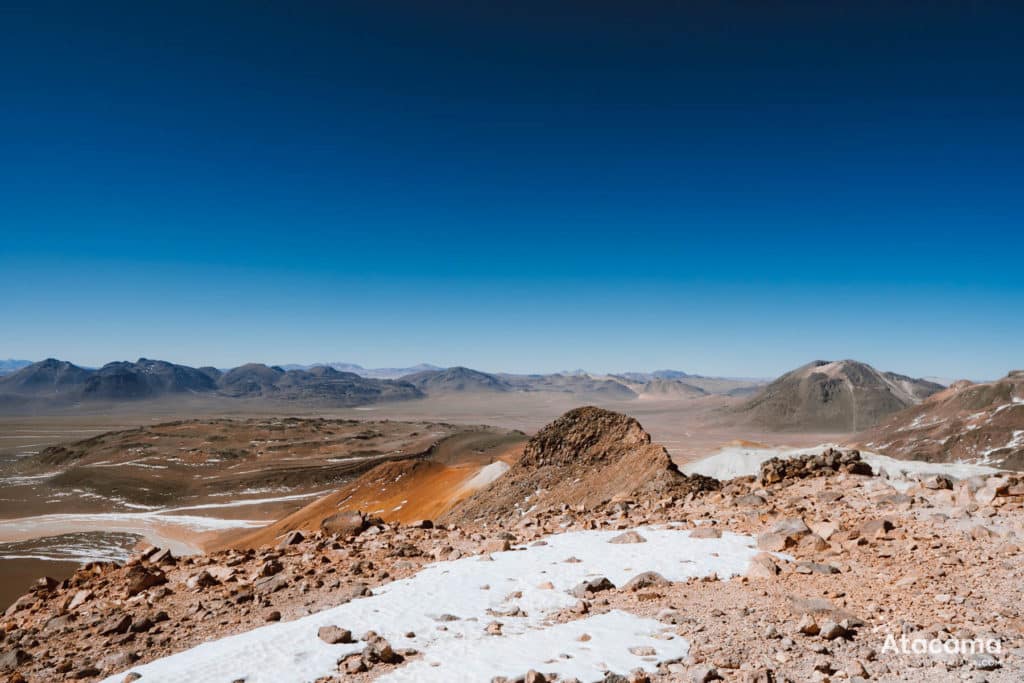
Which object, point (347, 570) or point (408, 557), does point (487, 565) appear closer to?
point (408, 557)

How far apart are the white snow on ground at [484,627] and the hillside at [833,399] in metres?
163

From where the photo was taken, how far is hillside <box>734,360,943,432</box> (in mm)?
155750

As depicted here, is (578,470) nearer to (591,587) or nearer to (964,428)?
(591,587)

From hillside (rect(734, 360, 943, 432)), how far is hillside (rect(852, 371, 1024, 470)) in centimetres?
4355

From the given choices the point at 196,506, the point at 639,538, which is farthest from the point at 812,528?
the point at 196,506

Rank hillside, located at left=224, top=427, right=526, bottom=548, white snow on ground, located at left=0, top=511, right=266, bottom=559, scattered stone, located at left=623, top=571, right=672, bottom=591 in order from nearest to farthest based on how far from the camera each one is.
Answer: scattered stone, located at left=623, top=571, right=672, bottom=591 → hillside, located at left=224, top=427, right=526, bottom=548 → white snow on ground, located at left=0, top=511, right=266, bottom=559

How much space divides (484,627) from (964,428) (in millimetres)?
102027

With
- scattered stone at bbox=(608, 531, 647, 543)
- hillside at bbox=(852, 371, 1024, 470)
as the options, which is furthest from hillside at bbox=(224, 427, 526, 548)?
hillside at bbox=(852, 371, 1024, 470)

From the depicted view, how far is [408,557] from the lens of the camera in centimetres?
1187

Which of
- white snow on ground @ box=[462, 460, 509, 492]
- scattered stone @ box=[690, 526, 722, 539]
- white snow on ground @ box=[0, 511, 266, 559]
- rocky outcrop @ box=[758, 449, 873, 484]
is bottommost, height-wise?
white snow on ground @ box=[0, 511, 266, 559]

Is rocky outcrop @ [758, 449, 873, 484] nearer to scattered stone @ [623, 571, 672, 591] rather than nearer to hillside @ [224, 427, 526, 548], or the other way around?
scattered stone @ [623, 571, 672, 591]

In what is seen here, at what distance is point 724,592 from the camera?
28.5 ft

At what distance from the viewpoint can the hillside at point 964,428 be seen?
72.8m

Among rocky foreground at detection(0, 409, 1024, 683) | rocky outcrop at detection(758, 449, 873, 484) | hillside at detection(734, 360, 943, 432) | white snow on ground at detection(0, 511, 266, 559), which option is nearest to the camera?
rocky foreground at detection(0, 409, 1024, 683)
